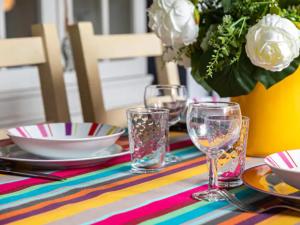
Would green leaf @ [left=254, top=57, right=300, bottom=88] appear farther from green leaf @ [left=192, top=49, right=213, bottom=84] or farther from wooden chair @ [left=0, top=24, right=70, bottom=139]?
wooden chair @ [left=0, top=24, right=70, bottom=139]

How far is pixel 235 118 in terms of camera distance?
3.11 feet

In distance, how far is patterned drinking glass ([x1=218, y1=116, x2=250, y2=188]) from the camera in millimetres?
1024

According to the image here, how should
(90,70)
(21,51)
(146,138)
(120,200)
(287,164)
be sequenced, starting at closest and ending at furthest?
(120,200), (287,164), (146,138), (21,51), (90,70)

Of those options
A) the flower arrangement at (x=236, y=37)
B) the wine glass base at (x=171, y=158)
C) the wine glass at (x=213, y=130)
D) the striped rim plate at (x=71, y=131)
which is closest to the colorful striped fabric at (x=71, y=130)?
the striped rim plate at (x=71, y=131)

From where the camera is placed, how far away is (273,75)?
114cm

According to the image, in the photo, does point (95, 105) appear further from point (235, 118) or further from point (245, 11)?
point (235, 118)

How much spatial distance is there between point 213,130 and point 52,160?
0.31 meters

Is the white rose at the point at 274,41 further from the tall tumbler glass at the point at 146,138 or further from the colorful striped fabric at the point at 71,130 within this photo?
the colorful striped fabric at the point at 71,130

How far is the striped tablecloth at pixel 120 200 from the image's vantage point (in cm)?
Result: 83

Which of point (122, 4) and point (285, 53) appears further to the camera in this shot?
point (122, 4)

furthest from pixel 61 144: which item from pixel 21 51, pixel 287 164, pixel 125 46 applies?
pixel 125 46

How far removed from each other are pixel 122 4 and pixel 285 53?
184cm

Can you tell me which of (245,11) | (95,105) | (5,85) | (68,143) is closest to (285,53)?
(245,11)

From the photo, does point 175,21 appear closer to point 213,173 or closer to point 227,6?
point 227,6
